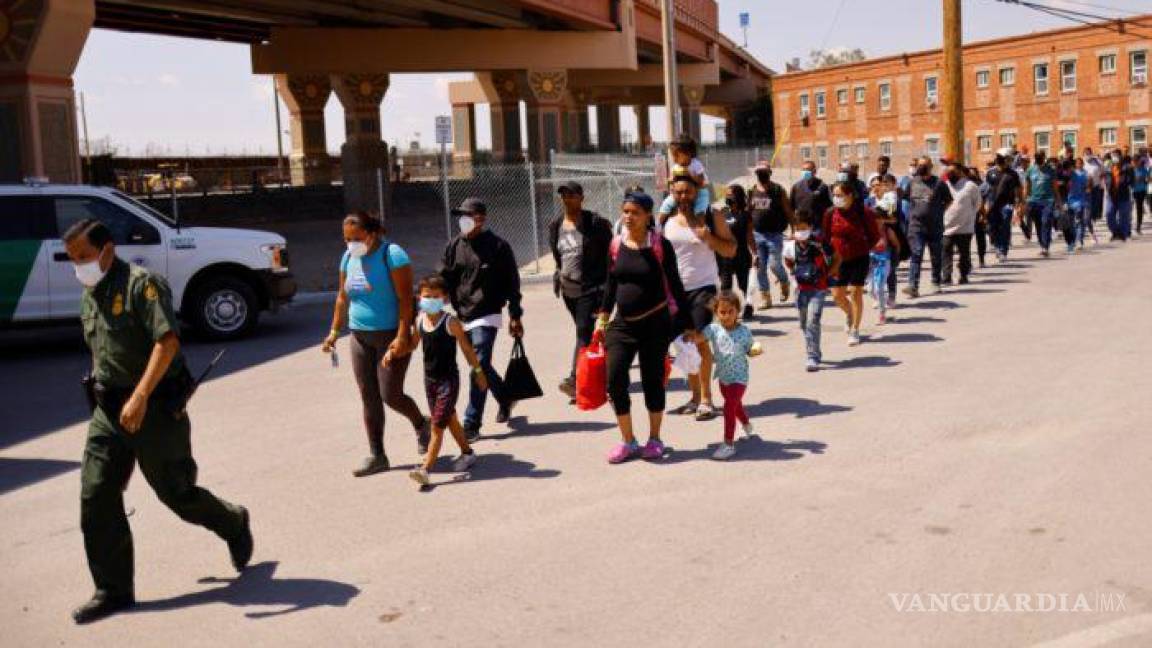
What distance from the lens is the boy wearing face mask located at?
757cm

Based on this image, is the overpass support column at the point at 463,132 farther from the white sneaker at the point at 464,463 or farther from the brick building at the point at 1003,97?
the white sneaker at the point at 464,463

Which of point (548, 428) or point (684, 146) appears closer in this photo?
point (548, 428)

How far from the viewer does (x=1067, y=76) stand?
52812 millimetres

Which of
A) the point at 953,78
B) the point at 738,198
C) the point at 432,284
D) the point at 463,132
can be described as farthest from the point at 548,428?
the point at 463,132

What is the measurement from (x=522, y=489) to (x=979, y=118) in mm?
54994

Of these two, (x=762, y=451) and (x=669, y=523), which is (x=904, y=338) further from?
(x=669, y=523)

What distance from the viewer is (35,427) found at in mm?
10141

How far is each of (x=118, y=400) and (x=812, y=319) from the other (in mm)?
6731

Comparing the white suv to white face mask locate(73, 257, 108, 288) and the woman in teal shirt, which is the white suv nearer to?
the woman in teal shirt

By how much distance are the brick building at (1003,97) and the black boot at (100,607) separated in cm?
3839

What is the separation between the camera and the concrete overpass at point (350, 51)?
18.4 metres

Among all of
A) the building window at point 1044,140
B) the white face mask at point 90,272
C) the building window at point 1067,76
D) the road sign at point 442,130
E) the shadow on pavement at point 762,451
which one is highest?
the building window at point 1067,76

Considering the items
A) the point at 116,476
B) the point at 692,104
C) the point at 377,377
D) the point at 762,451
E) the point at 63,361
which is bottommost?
the point at 762,451

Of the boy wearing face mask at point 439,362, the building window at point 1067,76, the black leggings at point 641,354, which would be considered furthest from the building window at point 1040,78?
the boy wearing face mask at point 439,362
